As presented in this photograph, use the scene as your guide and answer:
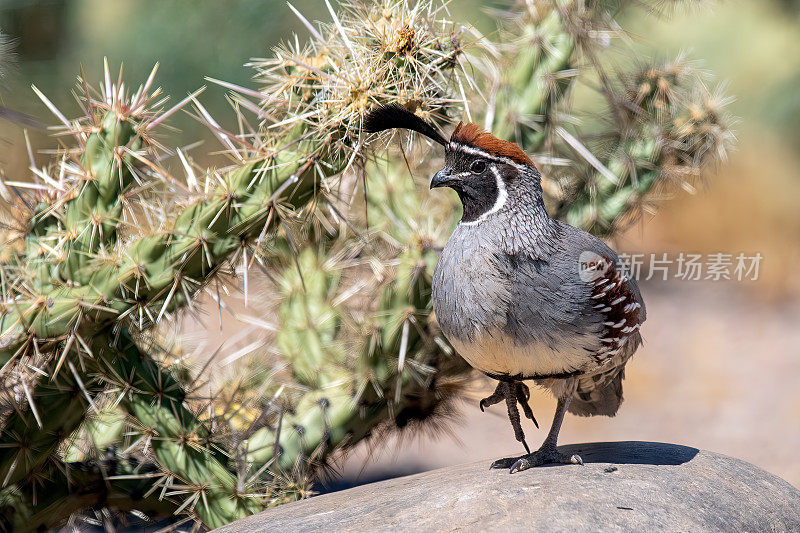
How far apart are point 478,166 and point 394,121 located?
29cm

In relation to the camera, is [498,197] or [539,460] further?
[539,460]

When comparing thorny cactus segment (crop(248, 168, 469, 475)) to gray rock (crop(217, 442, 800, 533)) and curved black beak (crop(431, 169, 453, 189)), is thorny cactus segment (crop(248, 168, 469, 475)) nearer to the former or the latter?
gray rock (crop(217, 442, 800, 533))

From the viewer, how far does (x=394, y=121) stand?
2.35 metres

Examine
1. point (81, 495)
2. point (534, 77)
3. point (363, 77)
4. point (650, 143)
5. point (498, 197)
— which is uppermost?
point (534, 77)

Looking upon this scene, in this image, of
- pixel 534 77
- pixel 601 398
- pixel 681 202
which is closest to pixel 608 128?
pixel 534 77

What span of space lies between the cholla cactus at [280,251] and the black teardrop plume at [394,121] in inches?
2.8

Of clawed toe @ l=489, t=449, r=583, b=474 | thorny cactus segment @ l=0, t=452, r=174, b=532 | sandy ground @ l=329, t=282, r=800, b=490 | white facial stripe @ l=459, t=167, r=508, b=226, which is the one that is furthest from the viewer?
sandy ground @ l=329, t=282, r=800, b=490

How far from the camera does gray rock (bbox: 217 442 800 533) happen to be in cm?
204

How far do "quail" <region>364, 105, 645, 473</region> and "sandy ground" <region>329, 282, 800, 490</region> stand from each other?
2.49 meters

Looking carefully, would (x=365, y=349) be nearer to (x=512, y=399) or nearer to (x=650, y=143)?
(x=512, y=399)

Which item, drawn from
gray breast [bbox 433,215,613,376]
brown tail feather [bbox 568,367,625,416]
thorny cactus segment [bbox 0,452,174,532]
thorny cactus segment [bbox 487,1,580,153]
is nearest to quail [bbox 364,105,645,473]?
gray breast [bbox 433,215,613,376]

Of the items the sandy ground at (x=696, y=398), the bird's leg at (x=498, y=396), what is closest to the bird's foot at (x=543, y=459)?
the bird's leg at (x=498, y=396)

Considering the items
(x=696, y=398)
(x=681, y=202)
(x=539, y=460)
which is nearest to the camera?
(x=539, y=460)

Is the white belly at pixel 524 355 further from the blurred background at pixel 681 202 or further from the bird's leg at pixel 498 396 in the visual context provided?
the blurred background at pixel 681 202
